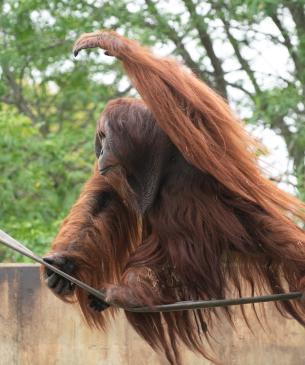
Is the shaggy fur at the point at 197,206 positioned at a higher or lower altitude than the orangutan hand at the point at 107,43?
lower

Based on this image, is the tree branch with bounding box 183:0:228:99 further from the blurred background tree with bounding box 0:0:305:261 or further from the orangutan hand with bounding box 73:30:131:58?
the orangutan hand with bounding box 73:30:131:58

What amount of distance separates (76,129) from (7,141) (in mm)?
1169

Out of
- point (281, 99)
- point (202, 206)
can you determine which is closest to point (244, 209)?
point (202, 206)

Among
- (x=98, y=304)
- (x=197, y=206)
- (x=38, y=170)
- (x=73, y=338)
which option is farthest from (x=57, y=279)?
(x=38, y=170)

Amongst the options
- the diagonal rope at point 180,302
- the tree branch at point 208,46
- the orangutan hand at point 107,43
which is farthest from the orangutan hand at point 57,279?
the tree branch at point 208,46

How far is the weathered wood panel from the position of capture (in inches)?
228

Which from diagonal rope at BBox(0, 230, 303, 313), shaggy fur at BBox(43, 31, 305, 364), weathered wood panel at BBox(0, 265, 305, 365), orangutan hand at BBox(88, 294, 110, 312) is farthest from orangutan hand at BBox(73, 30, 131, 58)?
weathered wood panel at BBox(0, 265, 305, 365)

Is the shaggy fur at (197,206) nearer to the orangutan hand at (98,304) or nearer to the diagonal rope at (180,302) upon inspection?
the diagonal rope at (180,302)

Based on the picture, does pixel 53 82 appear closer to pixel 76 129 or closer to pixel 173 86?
pixel 76 129

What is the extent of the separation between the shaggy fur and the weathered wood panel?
1.07m

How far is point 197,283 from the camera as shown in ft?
14.9

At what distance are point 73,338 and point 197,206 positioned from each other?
1667 mm

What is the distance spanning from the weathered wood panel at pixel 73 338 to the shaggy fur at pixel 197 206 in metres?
1.07

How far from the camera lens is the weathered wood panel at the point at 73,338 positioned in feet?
19.0
